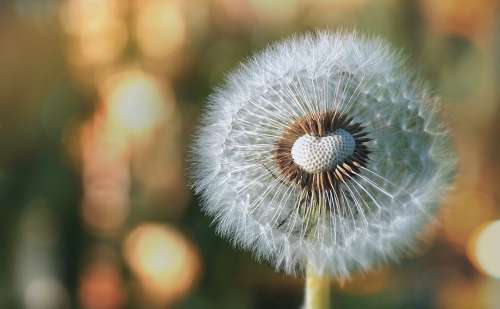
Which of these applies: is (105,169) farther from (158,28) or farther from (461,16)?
(461,16)

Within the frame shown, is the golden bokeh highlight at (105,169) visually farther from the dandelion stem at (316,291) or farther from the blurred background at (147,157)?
the dandelion stem at (316,291)

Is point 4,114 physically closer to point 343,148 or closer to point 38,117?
point 38,117

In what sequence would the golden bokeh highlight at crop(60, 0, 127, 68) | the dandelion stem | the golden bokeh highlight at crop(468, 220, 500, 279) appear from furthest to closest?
1. the golden bokeh highlight at crop(60, 0, 127, 68)
2. the golden bokeh highlight at crop(468, 220, 500, 279)
3. the dandelion stem

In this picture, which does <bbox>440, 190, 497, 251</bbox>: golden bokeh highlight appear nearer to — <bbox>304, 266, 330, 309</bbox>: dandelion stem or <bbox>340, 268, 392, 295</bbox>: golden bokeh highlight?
<bbox>340, 268, 392, 295</bbox>: golden bokeh highlight

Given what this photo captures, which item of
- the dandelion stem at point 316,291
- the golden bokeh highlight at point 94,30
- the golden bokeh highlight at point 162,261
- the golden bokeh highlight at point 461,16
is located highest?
the golden bokeh highlight at point 461,16

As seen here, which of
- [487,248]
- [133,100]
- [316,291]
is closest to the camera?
[316,291]

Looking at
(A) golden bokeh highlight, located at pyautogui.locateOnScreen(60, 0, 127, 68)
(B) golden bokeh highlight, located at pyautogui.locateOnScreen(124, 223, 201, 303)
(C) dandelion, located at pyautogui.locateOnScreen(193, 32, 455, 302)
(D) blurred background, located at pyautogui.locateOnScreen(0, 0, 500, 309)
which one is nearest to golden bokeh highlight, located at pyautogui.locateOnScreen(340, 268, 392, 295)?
(D) blurred background, located at pyautogui.locateOnScreen(0, 0, 500, 309)

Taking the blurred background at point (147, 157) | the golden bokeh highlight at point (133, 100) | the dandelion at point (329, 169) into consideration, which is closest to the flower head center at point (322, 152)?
the dandelion at point (329, 169)

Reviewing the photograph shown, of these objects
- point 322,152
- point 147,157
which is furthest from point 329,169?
point 147,157
